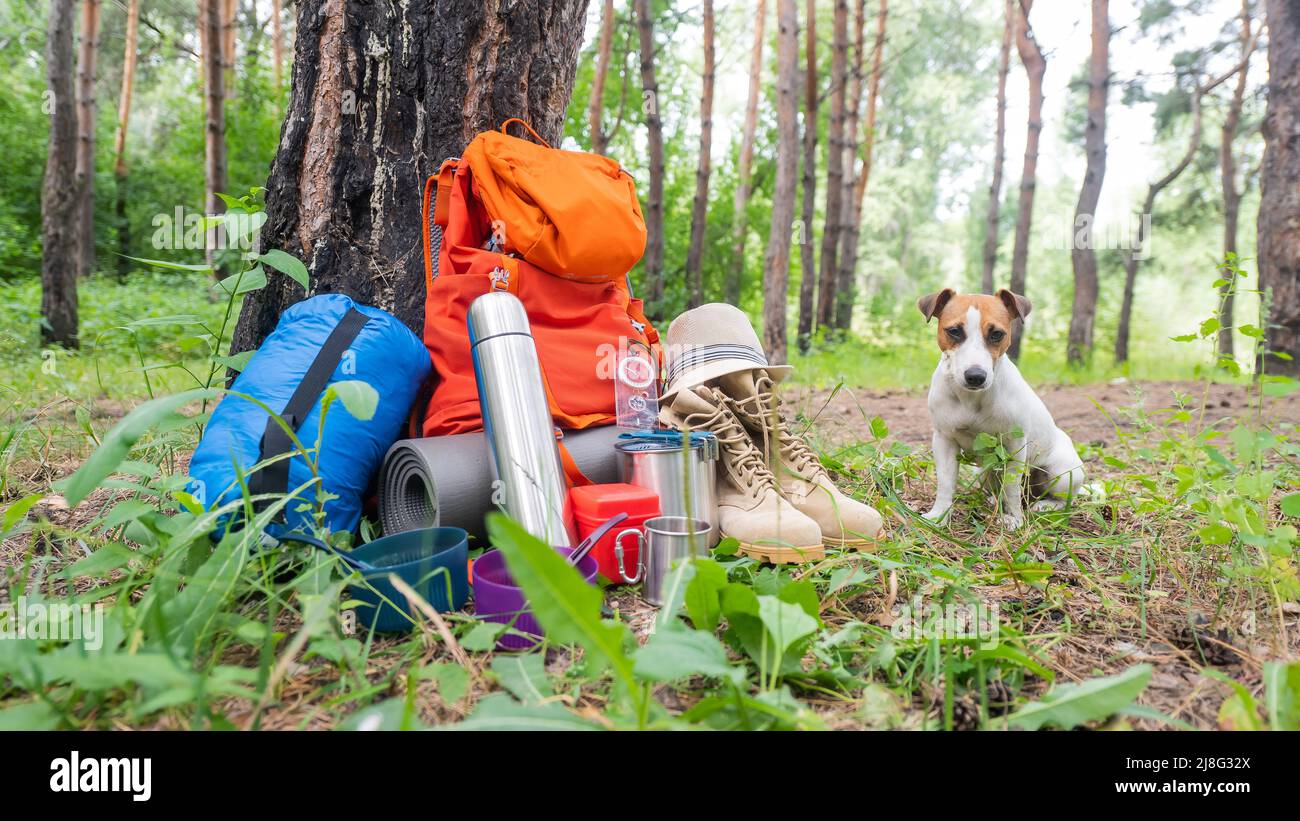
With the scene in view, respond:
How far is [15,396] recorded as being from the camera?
12.3 ft

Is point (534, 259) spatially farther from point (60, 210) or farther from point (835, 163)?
point (835, 163)

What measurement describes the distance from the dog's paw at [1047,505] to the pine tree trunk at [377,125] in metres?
2.38

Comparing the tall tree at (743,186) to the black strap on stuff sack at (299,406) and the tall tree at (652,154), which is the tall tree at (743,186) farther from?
the black strap on stuff sack at (299,406)

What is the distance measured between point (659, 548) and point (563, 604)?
2.33ft

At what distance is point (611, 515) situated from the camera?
5.67 feet

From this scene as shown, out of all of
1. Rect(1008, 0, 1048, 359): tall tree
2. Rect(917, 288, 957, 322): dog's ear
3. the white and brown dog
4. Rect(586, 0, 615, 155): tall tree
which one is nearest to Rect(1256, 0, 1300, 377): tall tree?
Rect(1008, 0, 1048, 359): tall tree

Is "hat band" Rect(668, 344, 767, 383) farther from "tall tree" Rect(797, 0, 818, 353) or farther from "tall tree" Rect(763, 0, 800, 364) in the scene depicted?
"tall tree" Rect(797, 0, 818, 353)

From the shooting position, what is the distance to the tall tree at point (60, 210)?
6520 mm

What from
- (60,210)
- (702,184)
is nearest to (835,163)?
(702,184)

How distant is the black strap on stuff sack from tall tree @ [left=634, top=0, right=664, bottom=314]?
6387 millimetres

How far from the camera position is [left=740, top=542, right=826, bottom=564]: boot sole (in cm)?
184

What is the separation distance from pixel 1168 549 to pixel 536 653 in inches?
73.1

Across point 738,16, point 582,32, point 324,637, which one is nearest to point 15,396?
point 582,32
